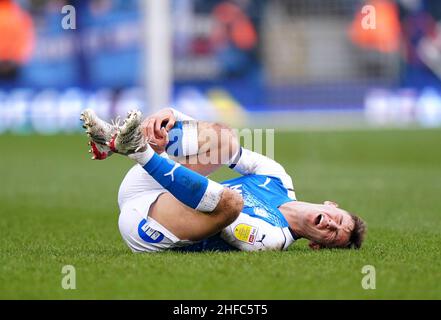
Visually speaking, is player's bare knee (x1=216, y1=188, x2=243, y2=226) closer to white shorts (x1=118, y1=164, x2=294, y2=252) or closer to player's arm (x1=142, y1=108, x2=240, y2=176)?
white shorts (x1=118, y1=164, x2=294, y2=252)

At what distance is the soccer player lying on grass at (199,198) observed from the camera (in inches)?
231

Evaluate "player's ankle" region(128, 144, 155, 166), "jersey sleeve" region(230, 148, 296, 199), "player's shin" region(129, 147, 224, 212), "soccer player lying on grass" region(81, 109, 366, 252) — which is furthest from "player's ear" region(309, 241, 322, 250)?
"player's ankle" region(128, 144, 155, 166)

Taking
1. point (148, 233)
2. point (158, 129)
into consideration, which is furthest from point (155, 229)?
point (158, 129)

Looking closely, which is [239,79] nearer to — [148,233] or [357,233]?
[357,233]

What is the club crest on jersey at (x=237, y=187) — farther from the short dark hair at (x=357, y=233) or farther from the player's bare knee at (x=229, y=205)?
the short dark hair at (x=357, y=233)

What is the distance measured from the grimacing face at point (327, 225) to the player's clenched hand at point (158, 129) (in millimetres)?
1035

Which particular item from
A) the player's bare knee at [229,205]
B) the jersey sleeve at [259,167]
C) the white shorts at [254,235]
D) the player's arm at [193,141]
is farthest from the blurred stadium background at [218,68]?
the player's bare knee at [229,205]

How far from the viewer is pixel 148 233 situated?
620cm

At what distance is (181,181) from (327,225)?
1066 mm

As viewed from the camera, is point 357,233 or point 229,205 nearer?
point 229,205

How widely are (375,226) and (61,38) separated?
21056 mm

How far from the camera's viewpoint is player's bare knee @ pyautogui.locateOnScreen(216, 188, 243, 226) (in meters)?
5.91

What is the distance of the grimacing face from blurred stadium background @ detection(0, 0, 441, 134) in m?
20.3

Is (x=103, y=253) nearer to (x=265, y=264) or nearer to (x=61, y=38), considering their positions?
(x=265, y=264)
